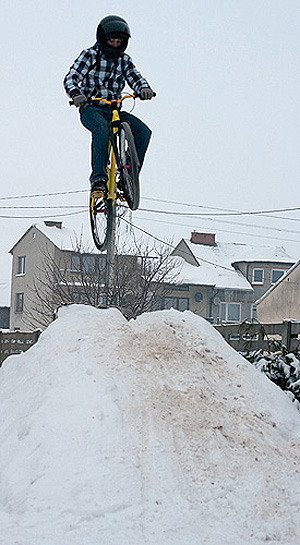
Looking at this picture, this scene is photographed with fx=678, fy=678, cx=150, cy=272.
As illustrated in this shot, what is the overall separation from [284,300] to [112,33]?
26.6 meters

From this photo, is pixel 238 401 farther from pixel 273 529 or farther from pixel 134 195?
pixel 134 195

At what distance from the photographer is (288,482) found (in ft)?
16.9

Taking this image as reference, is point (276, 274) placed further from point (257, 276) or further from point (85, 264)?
point (85, 264)

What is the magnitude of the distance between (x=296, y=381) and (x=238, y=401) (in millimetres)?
1306

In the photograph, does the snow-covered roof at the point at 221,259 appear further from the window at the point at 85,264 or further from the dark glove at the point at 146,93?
the dark glove at the point at 146,93

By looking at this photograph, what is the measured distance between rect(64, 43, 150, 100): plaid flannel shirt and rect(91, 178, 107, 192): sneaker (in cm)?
94

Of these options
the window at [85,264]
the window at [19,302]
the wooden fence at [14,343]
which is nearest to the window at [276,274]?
the window at [19,302]

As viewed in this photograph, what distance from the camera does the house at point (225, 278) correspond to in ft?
141

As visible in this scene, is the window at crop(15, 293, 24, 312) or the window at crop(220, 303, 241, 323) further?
the window at crop(220, 303, 241, 323)

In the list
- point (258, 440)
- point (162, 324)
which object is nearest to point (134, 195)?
point (162, 324)

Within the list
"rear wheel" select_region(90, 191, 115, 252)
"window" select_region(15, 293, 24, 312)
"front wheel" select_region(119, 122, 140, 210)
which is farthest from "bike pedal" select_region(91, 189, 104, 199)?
"window" select_region(15, 293, 24, 312)

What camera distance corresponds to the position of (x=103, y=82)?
7281 millimetres

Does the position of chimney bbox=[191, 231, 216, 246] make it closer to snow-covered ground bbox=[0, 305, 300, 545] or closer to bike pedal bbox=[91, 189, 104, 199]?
bike pedal bbox=[91, 189, 104, 199]

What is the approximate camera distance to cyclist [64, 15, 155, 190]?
6980 mm
